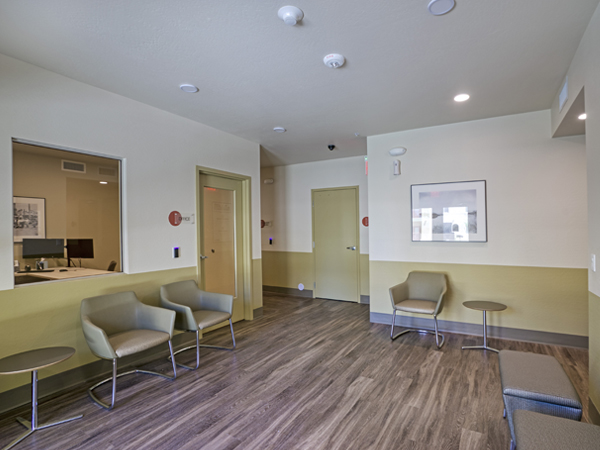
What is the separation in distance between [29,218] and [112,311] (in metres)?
1.08

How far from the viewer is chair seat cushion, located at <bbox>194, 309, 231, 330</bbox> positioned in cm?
349

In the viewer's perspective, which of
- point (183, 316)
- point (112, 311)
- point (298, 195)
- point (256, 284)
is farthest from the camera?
point (298, 195)

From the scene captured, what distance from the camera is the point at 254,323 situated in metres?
4.95

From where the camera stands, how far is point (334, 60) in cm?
267

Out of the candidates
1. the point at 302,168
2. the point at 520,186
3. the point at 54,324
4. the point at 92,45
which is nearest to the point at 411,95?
the point at 520,186

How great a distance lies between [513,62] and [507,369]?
2.45m

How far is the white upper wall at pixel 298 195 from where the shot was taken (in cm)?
629

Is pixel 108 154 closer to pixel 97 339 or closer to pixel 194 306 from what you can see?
pixel 97 339

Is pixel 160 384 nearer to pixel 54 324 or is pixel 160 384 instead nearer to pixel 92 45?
pixel 54 324

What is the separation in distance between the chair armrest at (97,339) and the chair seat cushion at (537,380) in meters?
2.86

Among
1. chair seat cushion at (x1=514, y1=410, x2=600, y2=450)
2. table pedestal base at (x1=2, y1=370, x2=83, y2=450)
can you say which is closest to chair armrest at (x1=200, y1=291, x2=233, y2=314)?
table pedestal base at (x1=2, y1=370, x2=83, y2=450)

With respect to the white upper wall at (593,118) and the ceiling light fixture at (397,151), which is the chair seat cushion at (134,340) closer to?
the white upper wall at (593,118)

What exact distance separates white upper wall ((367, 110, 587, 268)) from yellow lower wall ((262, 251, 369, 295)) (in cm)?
225

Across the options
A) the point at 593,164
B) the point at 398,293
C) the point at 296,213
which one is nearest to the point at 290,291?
the point at 296,213
